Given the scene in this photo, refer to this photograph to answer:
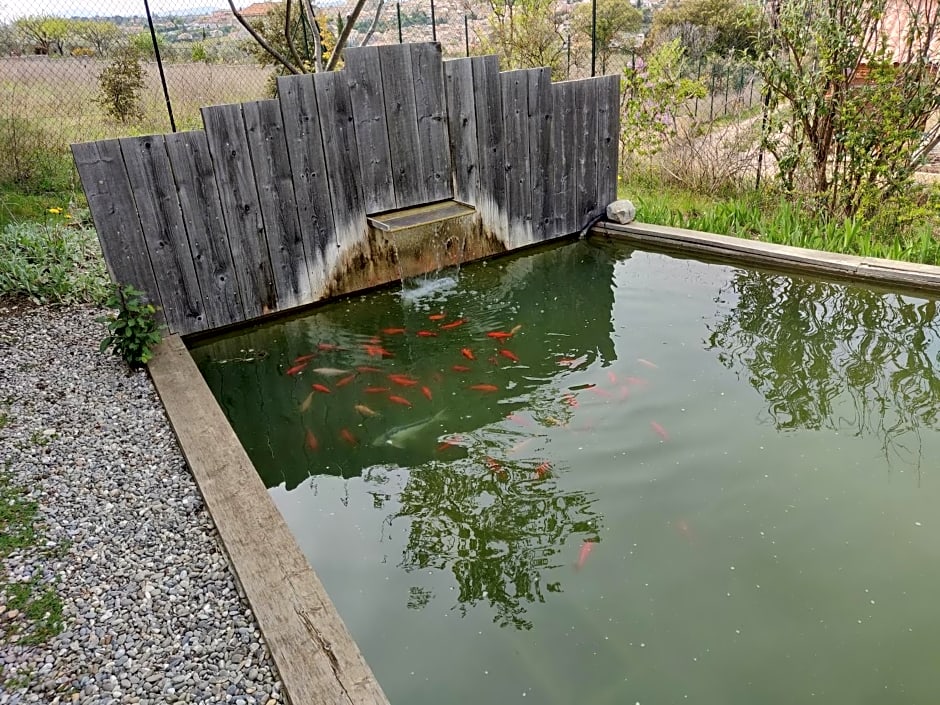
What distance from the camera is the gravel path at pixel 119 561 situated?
2.01m

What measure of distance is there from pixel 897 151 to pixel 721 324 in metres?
2.40

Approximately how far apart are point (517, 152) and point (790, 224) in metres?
2.44

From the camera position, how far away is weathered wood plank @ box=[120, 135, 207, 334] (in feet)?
13.9

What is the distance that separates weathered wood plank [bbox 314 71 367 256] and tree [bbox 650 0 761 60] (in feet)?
43.2

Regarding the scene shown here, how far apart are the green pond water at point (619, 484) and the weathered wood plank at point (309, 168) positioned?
1.59 feet

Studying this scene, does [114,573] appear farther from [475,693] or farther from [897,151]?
[897,151]

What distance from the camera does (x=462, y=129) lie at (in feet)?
18.2

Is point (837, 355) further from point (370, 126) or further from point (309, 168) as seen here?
point (309, 168)

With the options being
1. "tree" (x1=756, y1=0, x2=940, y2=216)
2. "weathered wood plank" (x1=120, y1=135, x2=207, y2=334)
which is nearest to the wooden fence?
"weathered wood plank" (x1=120, y1=135, x2=207, y2=334)

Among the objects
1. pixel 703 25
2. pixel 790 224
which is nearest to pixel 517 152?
pixel 790 224

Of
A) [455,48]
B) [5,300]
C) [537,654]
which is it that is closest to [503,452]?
[537,654]

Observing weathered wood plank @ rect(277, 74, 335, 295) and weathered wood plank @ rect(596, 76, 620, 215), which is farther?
weathered wood plank @ rect(596, 76, 620, 215)

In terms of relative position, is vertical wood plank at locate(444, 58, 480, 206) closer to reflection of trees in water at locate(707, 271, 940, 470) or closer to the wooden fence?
the wooden fence

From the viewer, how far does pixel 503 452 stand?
3441mm
